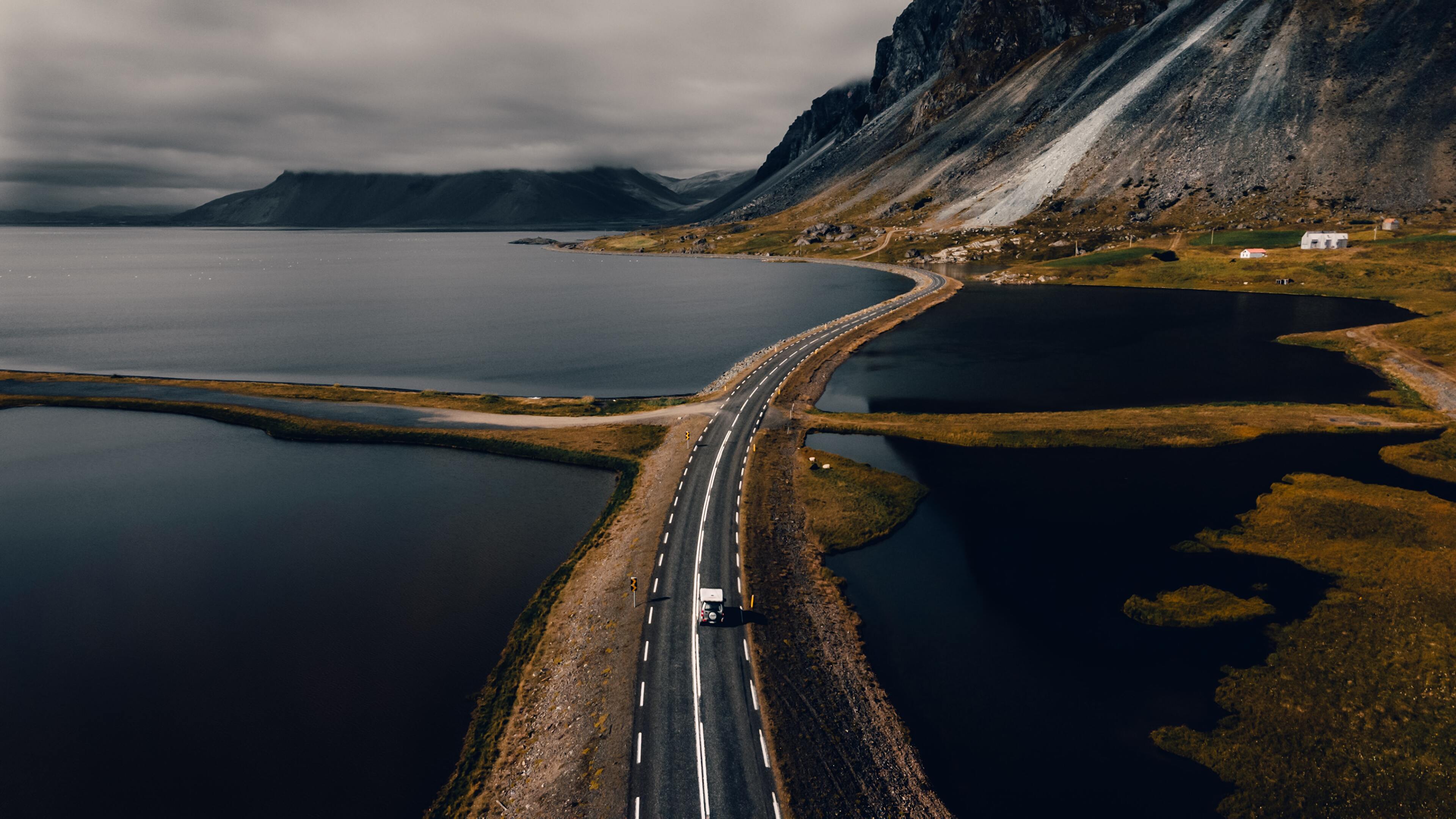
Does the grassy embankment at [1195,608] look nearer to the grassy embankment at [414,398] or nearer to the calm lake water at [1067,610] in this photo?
the calm lake water at [1067,610]

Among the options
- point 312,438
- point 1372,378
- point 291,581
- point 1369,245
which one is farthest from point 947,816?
point 1369,245

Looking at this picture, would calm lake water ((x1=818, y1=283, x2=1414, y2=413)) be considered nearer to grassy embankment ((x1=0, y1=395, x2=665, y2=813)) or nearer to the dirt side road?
the dirt side road

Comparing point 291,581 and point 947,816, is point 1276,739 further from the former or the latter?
point 291,581

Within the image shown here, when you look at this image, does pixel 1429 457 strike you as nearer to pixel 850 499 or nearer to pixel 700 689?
pixel 850 499

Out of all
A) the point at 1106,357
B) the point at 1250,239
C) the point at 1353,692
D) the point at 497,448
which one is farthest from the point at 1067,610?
the point at 1250,239

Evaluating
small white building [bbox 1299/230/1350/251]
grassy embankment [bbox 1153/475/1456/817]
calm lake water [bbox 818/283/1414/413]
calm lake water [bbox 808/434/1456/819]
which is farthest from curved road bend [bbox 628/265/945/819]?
small white building [bbox 1299/230/1350/251]

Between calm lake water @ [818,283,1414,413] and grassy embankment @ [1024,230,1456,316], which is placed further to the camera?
grassy embankment @ [1024,230,1456,316]
